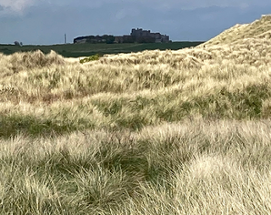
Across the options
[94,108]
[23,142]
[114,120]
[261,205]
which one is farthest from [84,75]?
[261,205]

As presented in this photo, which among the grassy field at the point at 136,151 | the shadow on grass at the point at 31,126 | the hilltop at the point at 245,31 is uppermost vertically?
the hilltop at the point at 245,31

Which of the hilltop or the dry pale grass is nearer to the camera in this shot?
the dry pale grass

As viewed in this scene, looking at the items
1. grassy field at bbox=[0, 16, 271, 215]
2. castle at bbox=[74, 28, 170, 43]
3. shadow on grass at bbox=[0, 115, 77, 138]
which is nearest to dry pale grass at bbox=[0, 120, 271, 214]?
grassy field at bbox=[0, 16, 271, 215]

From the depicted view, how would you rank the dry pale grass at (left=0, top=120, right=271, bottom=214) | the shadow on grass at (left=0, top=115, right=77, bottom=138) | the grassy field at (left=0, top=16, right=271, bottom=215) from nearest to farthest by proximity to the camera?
the dry pale grass at (left=0, top=120, right=271, bottom=214) < the grassy field at (left=0, top=16, right=271, bottom=215) < the shadow on grass at (left=0, top=115, right=77, bottom=138)

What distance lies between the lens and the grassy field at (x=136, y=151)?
2361 mm

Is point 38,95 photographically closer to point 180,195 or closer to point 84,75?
point 84,75

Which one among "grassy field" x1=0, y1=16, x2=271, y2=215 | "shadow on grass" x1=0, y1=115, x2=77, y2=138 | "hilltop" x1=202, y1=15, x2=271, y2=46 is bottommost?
"shadow on grass" x1=0, y1=115, x2=77, y2=138

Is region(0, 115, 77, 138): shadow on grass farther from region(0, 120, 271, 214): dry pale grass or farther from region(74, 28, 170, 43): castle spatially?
region(74, 28, 170, 43): castle

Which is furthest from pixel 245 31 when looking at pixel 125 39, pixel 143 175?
pixel 125 39

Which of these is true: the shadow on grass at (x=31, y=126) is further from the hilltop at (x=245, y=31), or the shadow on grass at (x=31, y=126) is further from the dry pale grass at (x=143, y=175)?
the hilltop at (x=245, y=31)

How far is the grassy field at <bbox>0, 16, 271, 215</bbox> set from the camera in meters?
2.36

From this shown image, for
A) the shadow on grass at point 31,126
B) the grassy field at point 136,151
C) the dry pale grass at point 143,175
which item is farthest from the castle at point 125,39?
the dry pale grass at point 143,175

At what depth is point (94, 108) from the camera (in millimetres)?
7742

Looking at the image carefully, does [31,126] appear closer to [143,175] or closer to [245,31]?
[143,175]
